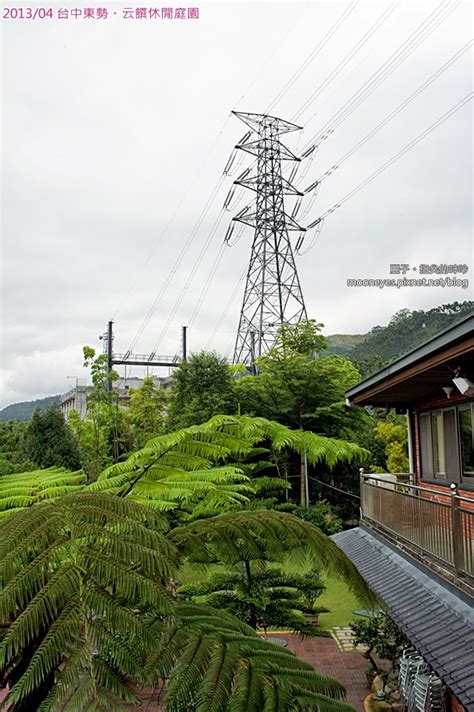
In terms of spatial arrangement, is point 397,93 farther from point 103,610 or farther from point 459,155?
point 103,610

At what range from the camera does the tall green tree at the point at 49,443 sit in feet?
64.6

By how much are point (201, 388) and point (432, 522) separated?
1694 centimetres

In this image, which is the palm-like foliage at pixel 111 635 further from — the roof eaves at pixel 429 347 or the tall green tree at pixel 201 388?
the tall green tree at pixel 201 388

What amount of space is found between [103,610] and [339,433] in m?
22.7

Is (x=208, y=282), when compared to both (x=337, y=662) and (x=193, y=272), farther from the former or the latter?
(x=337, y=662)

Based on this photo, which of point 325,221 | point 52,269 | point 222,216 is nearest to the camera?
point 52,269

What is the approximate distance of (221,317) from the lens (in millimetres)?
43969

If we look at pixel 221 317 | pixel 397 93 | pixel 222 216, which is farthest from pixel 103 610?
pixel 221 317

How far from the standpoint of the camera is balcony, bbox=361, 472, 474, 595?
6.07 metres

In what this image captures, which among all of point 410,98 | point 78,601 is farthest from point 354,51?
point 78,601

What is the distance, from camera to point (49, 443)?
20.0 metres

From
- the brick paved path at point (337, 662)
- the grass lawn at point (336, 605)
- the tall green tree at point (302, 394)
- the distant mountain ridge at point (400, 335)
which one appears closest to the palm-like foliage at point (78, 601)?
the brick paved path at point (337, 662)

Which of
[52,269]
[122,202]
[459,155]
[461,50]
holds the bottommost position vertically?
[52,269]

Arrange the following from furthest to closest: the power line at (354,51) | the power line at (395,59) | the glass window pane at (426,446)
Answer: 1. the power line at (354,51)
2. the power line at (395,59)
3. the glass window pane at (426,446)
